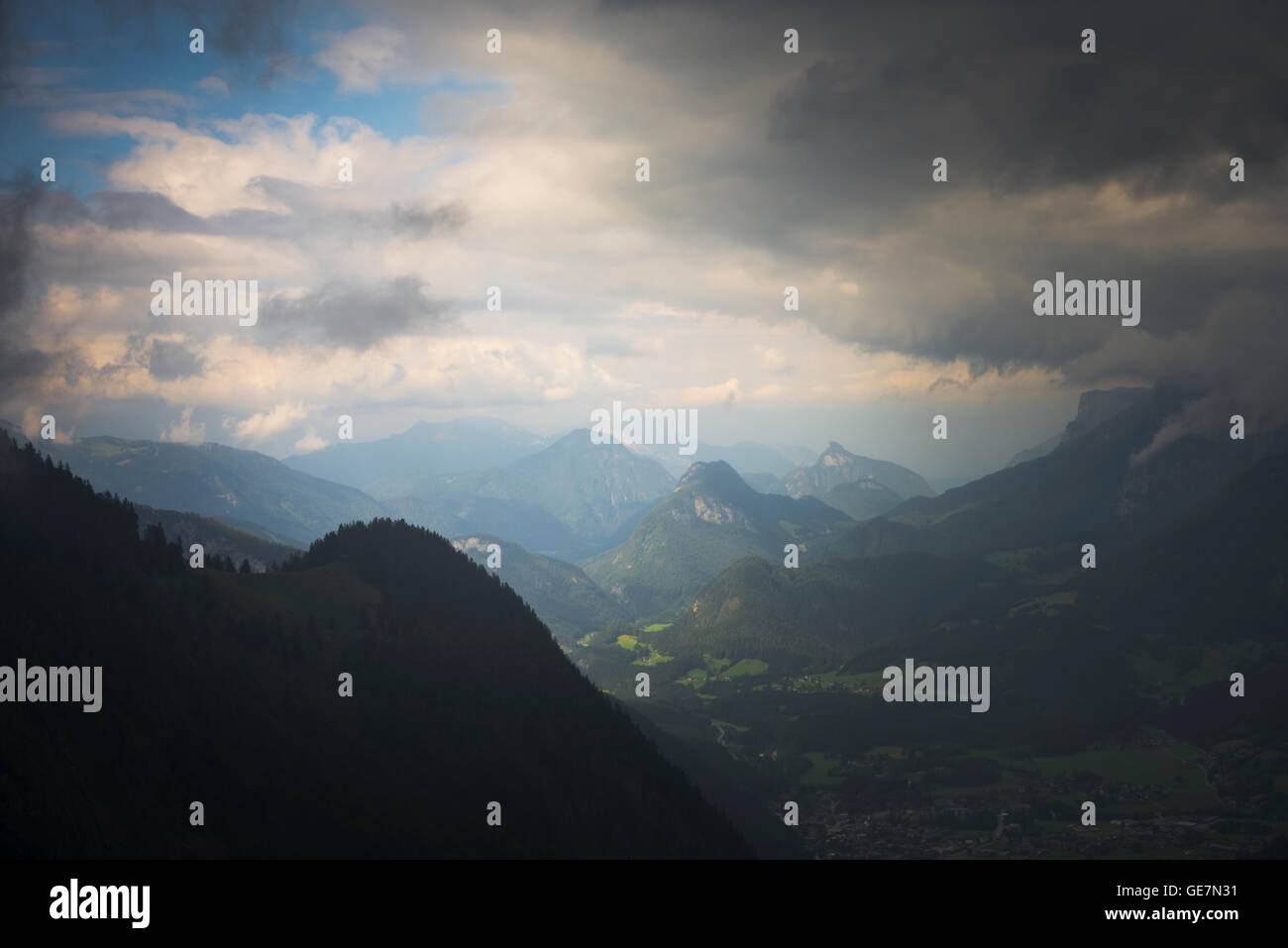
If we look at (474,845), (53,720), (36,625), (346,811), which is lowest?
(474,845)
